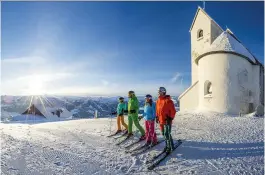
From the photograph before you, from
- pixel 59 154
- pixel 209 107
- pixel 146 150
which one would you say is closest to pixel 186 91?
pixel 209 107

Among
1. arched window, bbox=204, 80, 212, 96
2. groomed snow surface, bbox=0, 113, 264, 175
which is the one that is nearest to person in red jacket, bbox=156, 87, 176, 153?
groomed snow surface, bbox=0, 113, 264, 175

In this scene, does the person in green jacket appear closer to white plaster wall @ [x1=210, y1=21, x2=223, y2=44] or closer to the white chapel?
the white chapel

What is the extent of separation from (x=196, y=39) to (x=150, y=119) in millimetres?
17077

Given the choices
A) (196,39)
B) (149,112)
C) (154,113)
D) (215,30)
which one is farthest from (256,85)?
(149,112)

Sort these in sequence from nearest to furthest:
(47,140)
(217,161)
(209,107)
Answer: (217,161) → (47,140) → (209,107)

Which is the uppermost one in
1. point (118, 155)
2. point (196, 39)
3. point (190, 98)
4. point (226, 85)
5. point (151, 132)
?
point (196, 39)

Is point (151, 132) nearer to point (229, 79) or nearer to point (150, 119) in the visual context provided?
point (150, 119)

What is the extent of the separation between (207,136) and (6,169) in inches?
283

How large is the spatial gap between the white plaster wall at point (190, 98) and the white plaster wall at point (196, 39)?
4.81 ft

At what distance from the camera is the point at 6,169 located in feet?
19.1

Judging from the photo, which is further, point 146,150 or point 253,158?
point 146,150

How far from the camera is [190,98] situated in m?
22.0

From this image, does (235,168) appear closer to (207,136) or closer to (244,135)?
(207,136)

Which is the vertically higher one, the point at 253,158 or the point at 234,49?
the point at 234,49
